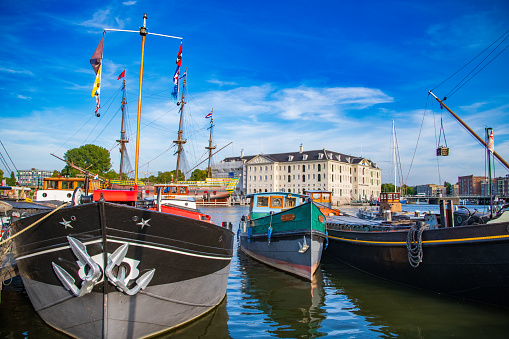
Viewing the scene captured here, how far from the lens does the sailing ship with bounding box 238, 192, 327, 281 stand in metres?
12.8

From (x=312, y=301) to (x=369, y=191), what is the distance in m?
115

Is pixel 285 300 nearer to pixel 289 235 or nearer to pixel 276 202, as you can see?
pixel 289 235

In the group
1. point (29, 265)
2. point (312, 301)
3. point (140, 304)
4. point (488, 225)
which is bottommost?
point (312, 301)

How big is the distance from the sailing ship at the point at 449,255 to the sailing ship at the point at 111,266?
6.73 m

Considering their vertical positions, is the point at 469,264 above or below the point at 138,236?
below

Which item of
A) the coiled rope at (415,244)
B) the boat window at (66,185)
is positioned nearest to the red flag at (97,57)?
the coiled rope at (415,244)

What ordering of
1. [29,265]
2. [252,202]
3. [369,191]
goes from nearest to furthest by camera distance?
1. [29,265]
2. [252,202]
3. [369,191]

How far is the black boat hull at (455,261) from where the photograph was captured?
9.04 metres

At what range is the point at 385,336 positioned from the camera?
7988mm

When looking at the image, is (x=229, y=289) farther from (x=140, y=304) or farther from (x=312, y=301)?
(x=140, y=304)

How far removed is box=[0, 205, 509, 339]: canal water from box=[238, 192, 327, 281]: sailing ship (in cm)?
95

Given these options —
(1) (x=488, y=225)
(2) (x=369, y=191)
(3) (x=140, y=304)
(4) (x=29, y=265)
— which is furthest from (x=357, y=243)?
(2) (x=369, y=191)

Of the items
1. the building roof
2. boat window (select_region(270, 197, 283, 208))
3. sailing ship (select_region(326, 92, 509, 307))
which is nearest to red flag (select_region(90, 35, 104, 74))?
boat window (select_region(270, 197, 283, 208))

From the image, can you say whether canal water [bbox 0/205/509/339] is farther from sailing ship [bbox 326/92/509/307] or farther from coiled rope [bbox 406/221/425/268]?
coiled rope [bbox 406/221/425/268]
